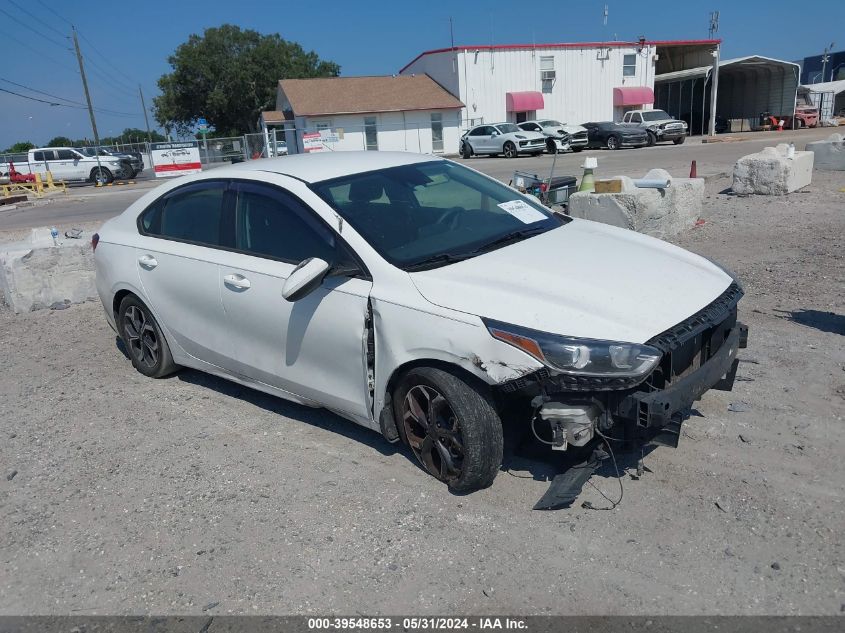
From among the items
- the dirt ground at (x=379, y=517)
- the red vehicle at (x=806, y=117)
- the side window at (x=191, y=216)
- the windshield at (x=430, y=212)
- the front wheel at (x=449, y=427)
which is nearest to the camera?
the dirt ground at (x=379, y=517)

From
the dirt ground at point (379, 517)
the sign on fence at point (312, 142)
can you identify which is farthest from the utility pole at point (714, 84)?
the dirt ground at point (379, 517)

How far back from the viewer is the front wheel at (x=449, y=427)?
3.44 meters

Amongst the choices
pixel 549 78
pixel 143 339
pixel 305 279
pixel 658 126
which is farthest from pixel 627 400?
pixel 549 78

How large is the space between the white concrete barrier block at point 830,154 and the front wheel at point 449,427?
50.6ft

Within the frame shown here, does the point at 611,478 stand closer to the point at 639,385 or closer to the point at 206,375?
the point at 639,385

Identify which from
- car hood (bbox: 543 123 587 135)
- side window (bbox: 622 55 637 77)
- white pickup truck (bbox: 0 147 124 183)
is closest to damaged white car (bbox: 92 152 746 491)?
car hood (bbox: 543 123 587 135)

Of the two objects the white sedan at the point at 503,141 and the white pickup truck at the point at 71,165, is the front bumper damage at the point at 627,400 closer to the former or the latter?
the white sedan at the point at 503,141

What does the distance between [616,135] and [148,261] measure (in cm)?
3092

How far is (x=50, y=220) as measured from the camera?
61.8 feet

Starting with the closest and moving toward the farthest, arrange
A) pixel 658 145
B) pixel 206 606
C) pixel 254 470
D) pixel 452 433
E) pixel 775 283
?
pixel 206 606
pixel 452 433
pixel 254 470
pixel 775 283
pixel 658 145

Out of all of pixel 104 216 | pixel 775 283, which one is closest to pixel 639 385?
pixel 775 283

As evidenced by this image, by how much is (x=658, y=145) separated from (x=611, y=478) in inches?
1358

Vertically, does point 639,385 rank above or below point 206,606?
above

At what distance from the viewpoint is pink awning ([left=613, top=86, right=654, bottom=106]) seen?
4506 cm
